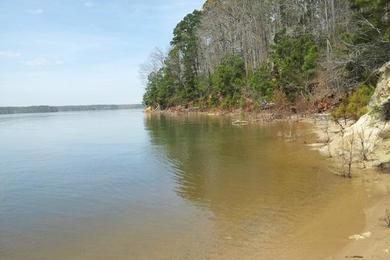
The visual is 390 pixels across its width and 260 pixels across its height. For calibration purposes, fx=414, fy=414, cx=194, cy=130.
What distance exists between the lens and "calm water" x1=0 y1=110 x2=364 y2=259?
8.44 meters

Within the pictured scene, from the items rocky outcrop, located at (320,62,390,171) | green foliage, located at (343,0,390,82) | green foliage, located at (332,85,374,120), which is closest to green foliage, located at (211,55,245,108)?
green foliage, located at (343,0,390,82)

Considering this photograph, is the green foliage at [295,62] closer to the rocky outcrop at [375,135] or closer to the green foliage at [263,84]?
the green foliage at [263,84]

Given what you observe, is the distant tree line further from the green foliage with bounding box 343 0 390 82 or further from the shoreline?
the shoreline

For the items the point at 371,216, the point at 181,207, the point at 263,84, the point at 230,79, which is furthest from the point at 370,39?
the point at 230,79

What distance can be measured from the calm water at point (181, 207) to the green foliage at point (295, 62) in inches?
720

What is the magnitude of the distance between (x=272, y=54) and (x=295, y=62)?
23.3ft

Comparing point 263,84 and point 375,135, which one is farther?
point 263,84

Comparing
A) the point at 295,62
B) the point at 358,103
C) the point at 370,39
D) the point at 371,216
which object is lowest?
the point at 371,216

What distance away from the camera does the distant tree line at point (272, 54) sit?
2222 cm

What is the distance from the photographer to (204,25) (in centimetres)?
6950

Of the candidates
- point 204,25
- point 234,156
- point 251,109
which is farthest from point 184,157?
point 204,25

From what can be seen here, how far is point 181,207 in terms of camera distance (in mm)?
11555

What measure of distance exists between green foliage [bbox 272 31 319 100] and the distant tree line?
0.09 m

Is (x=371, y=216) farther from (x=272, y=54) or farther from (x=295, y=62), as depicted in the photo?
(x=272, y=54)
